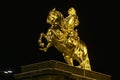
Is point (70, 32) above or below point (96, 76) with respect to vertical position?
above

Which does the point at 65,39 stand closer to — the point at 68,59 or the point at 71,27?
the point at 71,27

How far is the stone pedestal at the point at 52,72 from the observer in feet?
43.0

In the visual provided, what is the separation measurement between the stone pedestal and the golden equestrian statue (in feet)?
2.49

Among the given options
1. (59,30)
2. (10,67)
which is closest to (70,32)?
(59,30)

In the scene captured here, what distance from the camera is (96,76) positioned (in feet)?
49.0

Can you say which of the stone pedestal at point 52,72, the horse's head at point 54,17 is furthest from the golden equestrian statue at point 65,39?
the stone pedestal at point 52,72

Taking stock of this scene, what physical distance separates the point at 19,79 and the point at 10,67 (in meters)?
10.0

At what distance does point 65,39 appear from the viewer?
1468cm

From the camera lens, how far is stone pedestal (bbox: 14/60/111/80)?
1310 cm

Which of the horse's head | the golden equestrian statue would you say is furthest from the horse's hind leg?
the horse's head

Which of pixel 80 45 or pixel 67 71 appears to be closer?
pixel 67 71

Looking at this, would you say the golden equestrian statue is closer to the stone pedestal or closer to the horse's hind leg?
the horse's hind leg

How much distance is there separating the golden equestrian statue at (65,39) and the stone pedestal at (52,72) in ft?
2.49

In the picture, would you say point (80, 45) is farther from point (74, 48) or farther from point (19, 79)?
point (19, 79)
